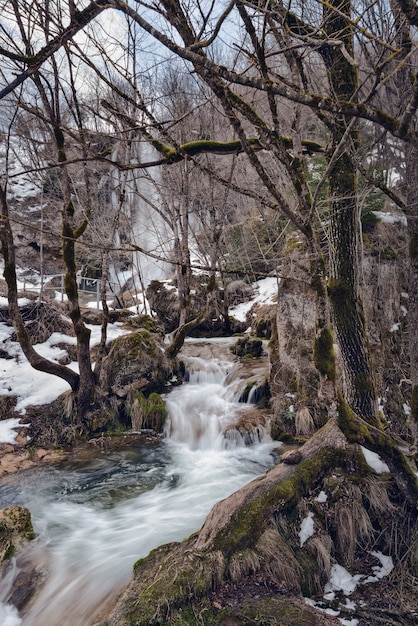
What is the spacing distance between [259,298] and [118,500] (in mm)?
12304

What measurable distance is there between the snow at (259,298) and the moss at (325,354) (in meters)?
11.6

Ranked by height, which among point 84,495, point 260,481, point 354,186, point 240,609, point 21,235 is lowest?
point 84,495

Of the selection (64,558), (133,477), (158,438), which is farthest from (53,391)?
(64,558)

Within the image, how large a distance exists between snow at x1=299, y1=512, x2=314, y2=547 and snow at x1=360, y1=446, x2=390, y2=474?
87cm

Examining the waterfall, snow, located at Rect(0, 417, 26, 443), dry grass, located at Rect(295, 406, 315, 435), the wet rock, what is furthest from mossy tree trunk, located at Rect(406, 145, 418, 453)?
snow, located at Rect(0, 417, 26, 443)

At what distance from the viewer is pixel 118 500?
19.1 feet

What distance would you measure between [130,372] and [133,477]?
113 inches

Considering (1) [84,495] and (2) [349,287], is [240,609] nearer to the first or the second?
(2) [349,287]

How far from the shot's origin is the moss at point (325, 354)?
3.61 meters

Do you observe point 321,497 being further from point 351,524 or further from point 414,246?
point 414,246

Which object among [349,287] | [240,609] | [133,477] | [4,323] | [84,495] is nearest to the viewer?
Result: [240,609]

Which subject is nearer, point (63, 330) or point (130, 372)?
point (130, 372)

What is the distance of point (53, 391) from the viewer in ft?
29.3

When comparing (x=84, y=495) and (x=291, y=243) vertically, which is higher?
(x=291, y=243)
